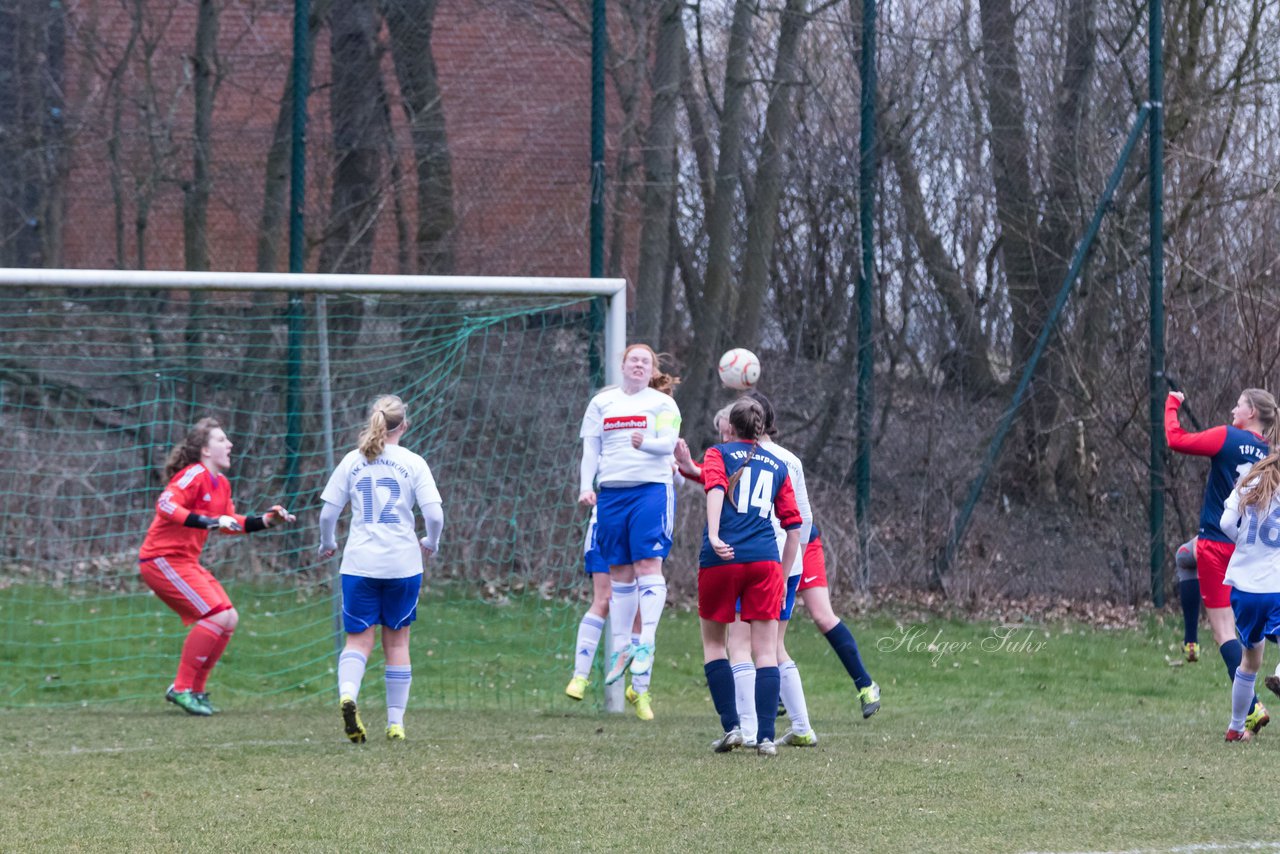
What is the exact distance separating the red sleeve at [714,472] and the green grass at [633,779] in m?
1.12

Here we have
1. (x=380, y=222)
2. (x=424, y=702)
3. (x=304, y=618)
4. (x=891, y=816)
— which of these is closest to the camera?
(x=891, y=816)

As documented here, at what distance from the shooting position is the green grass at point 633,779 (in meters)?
4.69

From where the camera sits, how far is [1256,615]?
6734 millimetres

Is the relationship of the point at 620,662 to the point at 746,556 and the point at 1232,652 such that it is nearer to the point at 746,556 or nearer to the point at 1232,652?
the point at 746,556

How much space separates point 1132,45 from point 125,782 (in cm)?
1063

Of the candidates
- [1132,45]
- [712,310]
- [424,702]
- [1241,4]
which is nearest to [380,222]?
[712,310]

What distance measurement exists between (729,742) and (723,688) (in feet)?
0.73

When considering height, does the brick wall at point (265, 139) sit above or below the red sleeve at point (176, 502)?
above

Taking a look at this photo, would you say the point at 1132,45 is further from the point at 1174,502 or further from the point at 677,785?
the point at 677,785

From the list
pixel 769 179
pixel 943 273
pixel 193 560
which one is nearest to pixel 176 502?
pixel 193 560

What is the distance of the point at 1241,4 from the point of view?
13375 millimetres

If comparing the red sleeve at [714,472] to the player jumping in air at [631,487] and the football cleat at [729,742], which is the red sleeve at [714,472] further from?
the player jumping in air at [631,487]

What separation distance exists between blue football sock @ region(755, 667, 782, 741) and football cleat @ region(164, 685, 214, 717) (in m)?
3.35

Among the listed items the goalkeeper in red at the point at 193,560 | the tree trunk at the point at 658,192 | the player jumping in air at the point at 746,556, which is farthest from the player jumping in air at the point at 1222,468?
the tree trunk at the point at 658,192
